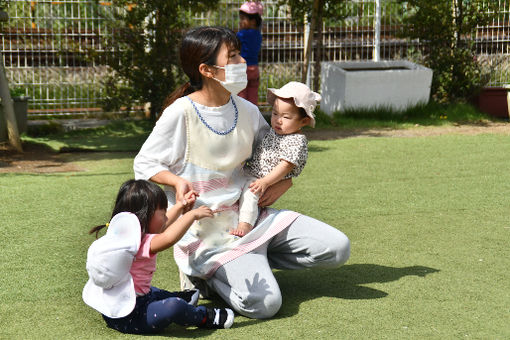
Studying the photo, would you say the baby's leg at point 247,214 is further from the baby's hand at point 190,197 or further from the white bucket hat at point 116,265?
the white bucket hat at point 116,265

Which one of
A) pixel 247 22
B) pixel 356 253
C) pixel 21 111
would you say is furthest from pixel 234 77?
pixel 21 111

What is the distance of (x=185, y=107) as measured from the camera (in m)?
3.78

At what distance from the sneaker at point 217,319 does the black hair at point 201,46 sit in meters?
1.02

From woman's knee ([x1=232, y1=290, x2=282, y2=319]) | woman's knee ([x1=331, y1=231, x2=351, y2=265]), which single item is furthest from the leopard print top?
woman's knee ([x1=232, y1=290, x2=282, y2=319])

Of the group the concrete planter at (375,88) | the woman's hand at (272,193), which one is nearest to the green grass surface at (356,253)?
the woman's hand at (272,193)

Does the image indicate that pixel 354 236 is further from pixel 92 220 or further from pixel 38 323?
pixel 38 323

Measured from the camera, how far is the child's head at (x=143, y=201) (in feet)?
11.2

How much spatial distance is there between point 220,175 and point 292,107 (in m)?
0.49

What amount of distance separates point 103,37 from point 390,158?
4321mm

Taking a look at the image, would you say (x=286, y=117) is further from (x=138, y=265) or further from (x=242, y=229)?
(x=138, y=265)

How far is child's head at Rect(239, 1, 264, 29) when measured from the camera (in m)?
8.68

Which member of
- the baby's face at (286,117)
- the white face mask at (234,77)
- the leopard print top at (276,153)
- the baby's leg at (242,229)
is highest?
the white face mask at (234,77)

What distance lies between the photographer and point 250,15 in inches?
343

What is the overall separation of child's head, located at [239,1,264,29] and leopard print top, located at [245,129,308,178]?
4873mm
